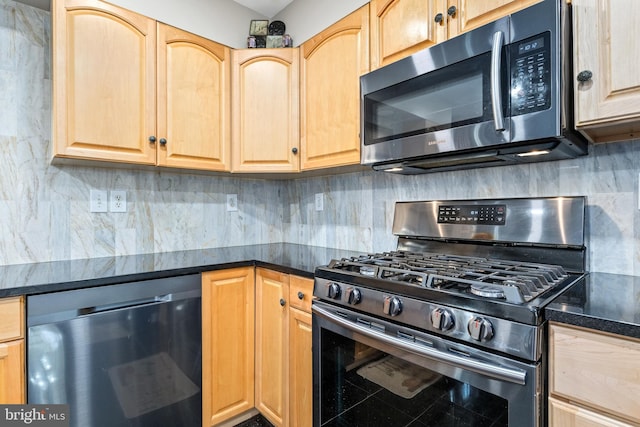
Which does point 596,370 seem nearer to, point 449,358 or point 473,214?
point 449,358

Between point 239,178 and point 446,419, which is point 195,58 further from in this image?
point 446,419

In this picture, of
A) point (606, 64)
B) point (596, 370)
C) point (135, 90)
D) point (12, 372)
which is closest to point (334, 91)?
point (135, 90)

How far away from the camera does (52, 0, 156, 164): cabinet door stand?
4.75 feet

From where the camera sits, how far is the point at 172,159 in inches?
69.2

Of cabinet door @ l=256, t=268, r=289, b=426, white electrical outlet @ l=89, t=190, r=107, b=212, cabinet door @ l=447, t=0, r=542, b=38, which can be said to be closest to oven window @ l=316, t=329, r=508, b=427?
cabinet door @ l=256, t=268, r=289, b=426

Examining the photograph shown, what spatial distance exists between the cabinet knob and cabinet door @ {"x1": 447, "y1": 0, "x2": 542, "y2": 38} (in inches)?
11.0

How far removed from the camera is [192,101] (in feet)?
5.95

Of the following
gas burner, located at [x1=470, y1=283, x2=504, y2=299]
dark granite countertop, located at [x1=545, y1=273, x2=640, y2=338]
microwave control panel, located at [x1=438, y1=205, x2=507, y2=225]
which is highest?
microwave control panel, located at [x1=438, y1=205, x2=507, y2=225]

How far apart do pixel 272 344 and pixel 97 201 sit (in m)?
1.21

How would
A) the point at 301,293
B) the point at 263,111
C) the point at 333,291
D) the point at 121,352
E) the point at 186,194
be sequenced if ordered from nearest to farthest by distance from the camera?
the point at 333,291, the point at 121,352, the point at 301,293, the point at 263,111, the point at 186,194

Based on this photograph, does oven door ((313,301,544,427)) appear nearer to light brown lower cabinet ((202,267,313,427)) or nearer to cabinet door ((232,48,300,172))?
light brown lower cabinet ((202,267,313,427))

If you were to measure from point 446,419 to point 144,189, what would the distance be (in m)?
1.86

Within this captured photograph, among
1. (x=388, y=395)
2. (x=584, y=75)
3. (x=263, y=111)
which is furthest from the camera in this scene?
(x=263, y=111)

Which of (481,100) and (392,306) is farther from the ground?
(481,100)
